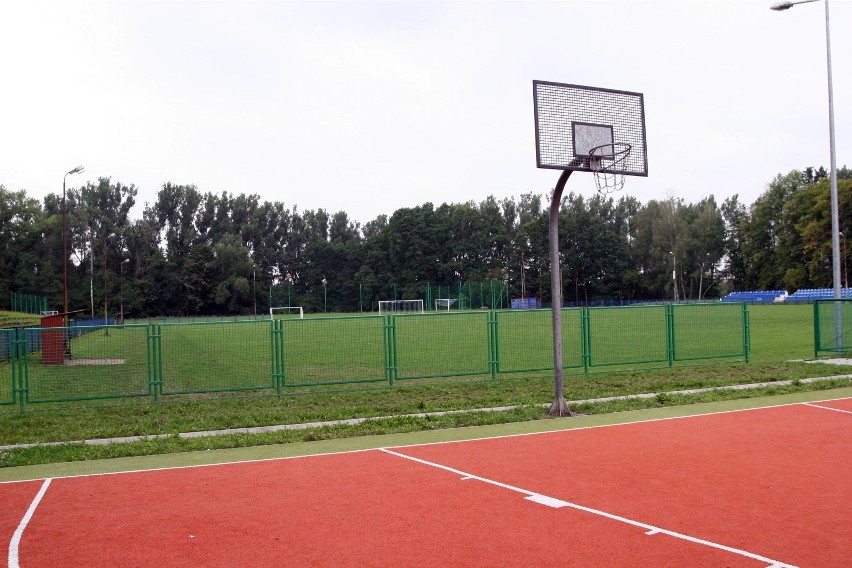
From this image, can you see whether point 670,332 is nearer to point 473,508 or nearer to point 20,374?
point 473,508

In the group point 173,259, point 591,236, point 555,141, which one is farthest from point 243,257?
point 555,141

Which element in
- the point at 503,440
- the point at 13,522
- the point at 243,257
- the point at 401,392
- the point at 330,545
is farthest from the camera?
the point at 243,257

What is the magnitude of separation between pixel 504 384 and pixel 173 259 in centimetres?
9954

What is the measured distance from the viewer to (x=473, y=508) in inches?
318

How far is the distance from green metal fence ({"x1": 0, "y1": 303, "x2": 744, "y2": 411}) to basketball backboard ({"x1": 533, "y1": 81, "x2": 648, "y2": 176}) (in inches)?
233

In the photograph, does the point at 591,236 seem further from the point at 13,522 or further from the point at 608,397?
the point at 13,522

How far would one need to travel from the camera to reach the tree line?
98.8 meters

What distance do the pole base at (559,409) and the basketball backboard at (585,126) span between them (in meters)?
4.46

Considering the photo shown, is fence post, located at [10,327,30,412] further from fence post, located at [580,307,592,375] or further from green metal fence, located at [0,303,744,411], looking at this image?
fence post, located at [580,307,592,375]

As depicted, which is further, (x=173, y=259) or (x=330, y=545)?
(x=173, y=259)

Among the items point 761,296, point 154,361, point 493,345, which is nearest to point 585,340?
point 493,345

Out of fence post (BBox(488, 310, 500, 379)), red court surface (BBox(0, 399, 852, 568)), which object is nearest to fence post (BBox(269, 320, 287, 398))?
fence post (BBox(488, 310, 500, 379))

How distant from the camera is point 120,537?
7320mm

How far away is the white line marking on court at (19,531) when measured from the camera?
21.8 feet
